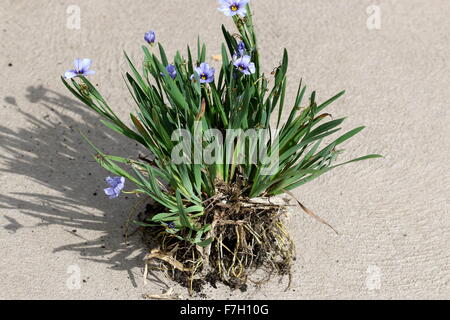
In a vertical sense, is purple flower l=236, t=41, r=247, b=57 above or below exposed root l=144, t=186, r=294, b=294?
above

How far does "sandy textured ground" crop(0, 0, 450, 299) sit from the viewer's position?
2.84 m

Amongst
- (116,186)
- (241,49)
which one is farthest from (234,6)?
(116,186)

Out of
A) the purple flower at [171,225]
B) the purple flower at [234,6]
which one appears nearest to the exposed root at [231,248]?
the purple flower at [171,225]

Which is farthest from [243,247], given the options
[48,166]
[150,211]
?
[48,166]

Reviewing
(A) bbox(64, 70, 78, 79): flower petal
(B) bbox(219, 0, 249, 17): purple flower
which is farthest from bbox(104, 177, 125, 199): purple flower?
(B) bbox(219, 0, 249, 17): purple flower

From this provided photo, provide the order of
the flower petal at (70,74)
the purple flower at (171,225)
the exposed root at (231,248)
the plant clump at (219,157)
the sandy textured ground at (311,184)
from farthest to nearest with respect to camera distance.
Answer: the sandy textured ground at (311,184) → the exposed root at (231,248) → the purple flower at (171,225) → the plant clump at (219,157) → the flower petal at (70,74)

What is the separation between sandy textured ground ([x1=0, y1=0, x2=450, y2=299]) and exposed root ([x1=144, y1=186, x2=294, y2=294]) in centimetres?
7

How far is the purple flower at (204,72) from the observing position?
7.79 feet

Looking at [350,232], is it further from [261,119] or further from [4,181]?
[4,181]

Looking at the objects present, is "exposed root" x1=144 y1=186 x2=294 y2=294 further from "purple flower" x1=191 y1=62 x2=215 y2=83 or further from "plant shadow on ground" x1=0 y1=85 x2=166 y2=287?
"purple flower" x1=191 y1=62 x2=215 y2=83

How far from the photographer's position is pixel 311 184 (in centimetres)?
321

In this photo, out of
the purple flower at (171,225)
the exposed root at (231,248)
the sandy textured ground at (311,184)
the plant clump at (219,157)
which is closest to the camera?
the plant clump at (219,157)

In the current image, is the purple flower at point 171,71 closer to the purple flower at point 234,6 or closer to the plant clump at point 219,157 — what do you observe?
the plant clump at point 219,157

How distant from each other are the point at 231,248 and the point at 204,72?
0.80 metres
